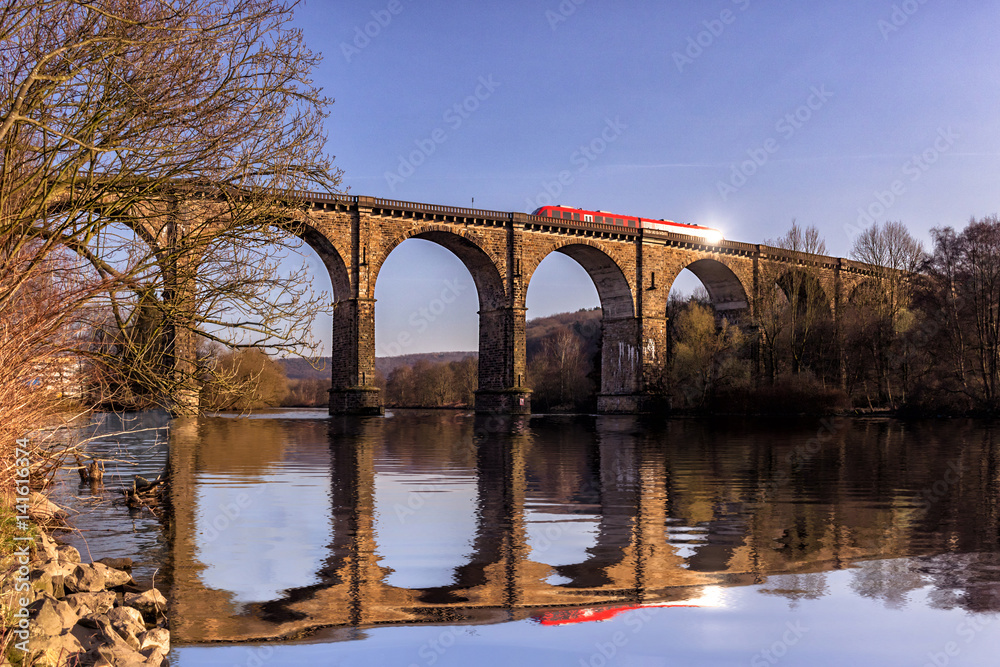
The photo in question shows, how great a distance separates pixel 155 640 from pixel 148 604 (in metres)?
0.81

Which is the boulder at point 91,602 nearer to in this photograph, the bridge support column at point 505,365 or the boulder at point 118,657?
the boulder at point 118,657

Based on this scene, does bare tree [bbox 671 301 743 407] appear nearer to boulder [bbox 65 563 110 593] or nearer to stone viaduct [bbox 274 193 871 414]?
stone viaduct [bbox 274 193 871 414]

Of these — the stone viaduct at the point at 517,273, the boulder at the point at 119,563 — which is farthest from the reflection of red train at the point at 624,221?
the boulder at the point at 119,563

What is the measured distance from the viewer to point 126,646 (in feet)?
15.3

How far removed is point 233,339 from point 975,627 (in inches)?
259

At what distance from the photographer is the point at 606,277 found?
47.1 metres

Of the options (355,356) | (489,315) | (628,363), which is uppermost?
(489,315)

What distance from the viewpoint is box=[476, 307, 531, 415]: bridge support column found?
136ft

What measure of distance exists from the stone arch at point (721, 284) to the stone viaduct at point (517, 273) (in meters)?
0.08

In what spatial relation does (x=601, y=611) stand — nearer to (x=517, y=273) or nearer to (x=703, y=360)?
(x=517, y=273)

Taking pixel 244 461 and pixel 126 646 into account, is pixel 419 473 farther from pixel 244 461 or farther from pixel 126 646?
pixel 126 646

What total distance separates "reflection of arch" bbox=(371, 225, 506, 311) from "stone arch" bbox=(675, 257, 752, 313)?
13.7 m

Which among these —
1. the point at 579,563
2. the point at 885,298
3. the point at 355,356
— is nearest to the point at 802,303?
the point at 885,298

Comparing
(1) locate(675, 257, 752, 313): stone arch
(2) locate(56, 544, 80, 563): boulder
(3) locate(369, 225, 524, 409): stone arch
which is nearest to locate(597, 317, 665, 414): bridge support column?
(1) locate(675, 257, 752, 313): stone arch
